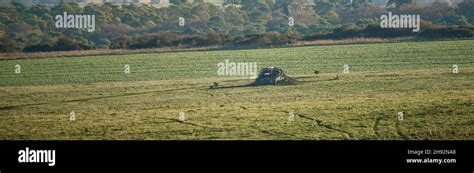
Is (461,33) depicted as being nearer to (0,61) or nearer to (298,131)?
(298,131)

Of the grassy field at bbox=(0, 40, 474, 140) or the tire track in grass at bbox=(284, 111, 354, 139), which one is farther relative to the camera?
the grassy field at bbox=(0, 40, 474, 140)

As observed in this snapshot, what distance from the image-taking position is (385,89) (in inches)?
829

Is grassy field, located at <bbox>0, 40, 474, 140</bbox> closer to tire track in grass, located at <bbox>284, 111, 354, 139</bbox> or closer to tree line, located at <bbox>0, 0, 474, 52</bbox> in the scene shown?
tire track in grass, located at <bbox>284, 111, 354, 139</bbox>

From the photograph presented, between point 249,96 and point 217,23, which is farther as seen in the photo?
point 217,23

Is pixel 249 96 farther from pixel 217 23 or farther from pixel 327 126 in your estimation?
pixel 217 23

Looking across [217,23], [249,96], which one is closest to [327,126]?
[249,96]

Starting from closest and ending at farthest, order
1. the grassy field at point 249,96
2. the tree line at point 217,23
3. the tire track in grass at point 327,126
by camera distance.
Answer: the tire track in grass at point 327,126
the grassy field at point 249,96
the tree line at point 217,23

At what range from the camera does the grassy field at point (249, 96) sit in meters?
17.4

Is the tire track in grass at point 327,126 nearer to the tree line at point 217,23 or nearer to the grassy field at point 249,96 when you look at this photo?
the grassy field at point 249,96

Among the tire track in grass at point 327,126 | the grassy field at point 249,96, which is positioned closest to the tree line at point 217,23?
the grassy field at point 249,96

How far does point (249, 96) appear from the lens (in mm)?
21125

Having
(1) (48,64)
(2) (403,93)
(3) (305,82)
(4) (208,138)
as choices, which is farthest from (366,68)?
(1) (48,64)

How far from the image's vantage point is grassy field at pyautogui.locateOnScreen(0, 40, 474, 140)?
17.4m

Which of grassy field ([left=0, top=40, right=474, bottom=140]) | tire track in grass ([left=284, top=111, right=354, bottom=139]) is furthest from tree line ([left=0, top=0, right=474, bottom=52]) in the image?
tire track in grass ([left=284, top=111, right=354, bottom=139])
